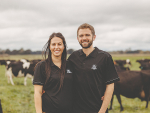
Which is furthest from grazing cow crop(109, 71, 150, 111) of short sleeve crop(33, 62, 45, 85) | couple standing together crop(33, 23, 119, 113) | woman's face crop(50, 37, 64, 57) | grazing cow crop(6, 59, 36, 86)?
grazing cow crop(6, 59, 36, 86)

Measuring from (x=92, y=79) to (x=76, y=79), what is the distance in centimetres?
28

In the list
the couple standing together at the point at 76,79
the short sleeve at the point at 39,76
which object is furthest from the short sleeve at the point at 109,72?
the short sleeve at the point at 39,76

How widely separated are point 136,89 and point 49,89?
518 cm

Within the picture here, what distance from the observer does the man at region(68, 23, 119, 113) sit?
2650mm

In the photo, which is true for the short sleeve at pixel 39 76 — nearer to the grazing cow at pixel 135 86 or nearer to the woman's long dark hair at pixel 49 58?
the woman's long dark hair at pixel 49 58

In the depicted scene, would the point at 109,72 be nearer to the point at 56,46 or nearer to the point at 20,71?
the point at 56,46

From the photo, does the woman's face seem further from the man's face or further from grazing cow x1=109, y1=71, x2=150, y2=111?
grazing cow x1=109, y1=71, x2=150, y2=111

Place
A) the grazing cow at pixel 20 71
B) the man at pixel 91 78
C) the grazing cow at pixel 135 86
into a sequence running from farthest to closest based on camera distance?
the grazing cow at pixel 20 71 < the grazing cow at pixel 135 86 < the man at pixel 91 78

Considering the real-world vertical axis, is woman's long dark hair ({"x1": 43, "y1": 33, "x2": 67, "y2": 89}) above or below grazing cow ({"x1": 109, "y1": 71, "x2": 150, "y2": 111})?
above

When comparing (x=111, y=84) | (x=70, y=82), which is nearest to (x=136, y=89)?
(x=111, y=84)

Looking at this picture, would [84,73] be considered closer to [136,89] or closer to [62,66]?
[62,66]

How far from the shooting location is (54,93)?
2.52 meters

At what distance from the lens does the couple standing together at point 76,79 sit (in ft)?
8.29

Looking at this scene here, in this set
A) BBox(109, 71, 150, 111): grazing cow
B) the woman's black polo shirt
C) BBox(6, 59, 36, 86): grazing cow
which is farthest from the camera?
BBox(6, 59, 36, 86): grazing cow
